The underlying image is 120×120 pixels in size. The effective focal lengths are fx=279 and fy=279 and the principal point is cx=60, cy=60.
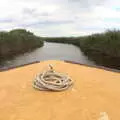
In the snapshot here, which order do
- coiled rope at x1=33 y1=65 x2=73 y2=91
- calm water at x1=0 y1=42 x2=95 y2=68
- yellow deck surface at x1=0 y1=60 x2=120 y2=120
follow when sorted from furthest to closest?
calm water at x1=0 y1=42 x2=95 y2=68 → coiled rope at x1=33 y1=65 x2=73 y2=91 → yellow deck surface at x1=0 y1=60 x2=120 y2=120

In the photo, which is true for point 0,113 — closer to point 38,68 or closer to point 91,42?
point 38,68

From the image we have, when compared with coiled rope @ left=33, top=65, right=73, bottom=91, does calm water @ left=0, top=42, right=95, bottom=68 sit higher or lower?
lower

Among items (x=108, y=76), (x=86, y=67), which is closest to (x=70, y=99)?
(x=108, y=76)

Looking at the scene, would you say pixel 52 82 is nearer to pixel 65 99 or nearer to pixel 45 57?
pixel 65 99

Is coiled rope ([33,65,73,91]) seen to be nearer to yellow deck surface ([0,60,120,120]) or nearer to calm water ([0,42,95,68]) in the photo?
yellow deck surface ([0,60,120,120])

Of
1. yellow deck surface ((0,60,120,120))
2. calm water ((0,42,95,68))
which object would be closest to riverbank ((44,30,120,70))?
calm water ((0,42,95,68))

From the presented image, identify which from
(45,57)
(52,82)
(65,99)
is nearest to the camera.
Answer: (65,99)

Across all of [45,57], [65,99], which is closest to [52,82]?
[65,99]
